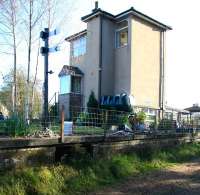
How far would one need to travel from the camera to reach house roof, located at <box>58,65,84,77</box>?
82.4 feet

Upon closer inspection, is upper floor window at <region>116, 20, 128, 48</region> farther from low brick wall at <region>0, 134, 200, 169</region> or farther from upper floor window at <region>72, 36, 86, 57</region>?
low brick wall at <region>0, 134, 200, 169</region>

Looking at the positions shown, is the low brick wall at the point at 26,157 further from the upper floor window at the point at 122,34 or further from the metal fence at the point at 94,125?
the upper floor window at the point at 122,34

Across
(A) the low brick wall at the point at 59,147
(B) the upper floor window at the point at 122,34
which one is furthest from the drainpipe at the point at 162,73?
(A) the low brick wall at the point at 59,147

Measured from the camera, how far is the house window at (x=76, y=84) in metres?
25.3

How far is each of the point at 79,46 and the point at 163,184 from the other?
63.2ft

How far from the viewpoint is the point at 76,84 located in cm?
2555

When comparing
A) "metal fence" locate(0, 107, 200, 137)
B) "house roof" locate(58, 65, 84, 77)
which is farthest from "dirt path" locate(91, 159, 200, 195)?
"house roof" locate(58, 65, 84, 77)

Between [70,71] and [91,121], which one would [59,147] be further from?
[70,71]

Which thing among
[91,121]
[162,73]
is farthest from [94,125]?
[162,73]

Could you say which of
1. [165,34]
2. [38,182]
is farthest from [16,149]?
[165,34]

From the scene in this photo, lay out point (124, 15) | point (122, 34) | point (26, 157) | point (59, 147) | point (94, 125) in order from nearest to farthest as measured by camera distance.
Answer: point (26, 157), point (59, 147), point (94, 125), point (124, 15), point (122, 34)

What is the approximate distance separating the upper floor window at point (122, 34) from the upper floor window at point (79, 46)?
2850 mm

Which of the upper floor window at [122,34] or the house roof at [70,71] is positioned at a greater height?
the upper floor window at [122,34]

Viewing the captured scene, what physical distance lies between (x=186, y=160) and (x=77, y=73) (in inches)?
555
